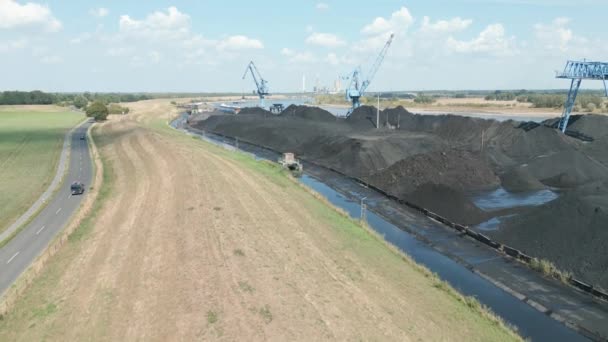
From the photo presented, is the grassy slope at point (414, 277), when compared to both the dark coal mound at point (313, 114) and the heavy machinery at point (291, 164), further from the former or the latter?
the dark coal mound at point (313, 114)

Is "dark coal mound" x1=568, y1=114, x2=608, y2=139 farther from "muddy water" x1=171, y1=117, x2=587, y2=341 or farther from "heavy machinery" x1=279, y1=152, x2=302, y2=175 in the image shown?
"muddy water" x1=171, y1=117, x2=587, y2=341

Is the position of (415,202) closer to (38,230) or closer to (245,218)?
(245,218)

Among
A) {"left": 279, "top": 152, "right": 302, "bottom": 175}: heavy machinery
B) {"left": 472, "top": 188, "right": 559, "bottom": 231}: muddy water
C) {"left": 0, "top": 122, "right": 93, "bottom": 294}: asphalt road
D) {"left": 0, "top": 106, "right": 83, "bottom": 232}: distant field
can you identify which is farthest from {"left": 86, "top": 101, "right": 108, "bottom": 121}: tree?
{"left": 472, "top": 188, "right": 559, "bottom": 231}: muddy water

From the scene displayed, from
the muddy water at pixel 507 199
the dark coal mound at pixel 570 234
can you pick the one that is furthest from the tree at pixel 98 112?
the dark coal mound at pixel 570 234

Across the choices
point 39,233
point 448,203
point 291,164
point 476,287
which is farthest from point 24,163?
point 476,287

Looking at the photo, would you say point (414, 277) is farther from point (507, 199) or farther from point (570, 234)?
point (507, 199)

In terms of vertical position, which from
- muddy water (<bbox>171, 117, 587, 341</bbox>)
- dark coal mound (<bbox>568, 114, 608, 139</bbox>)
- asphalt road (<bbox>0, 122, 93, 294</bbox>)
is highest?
dark coal mound (<bbox>568, 114, 608, 139</bbox>)
